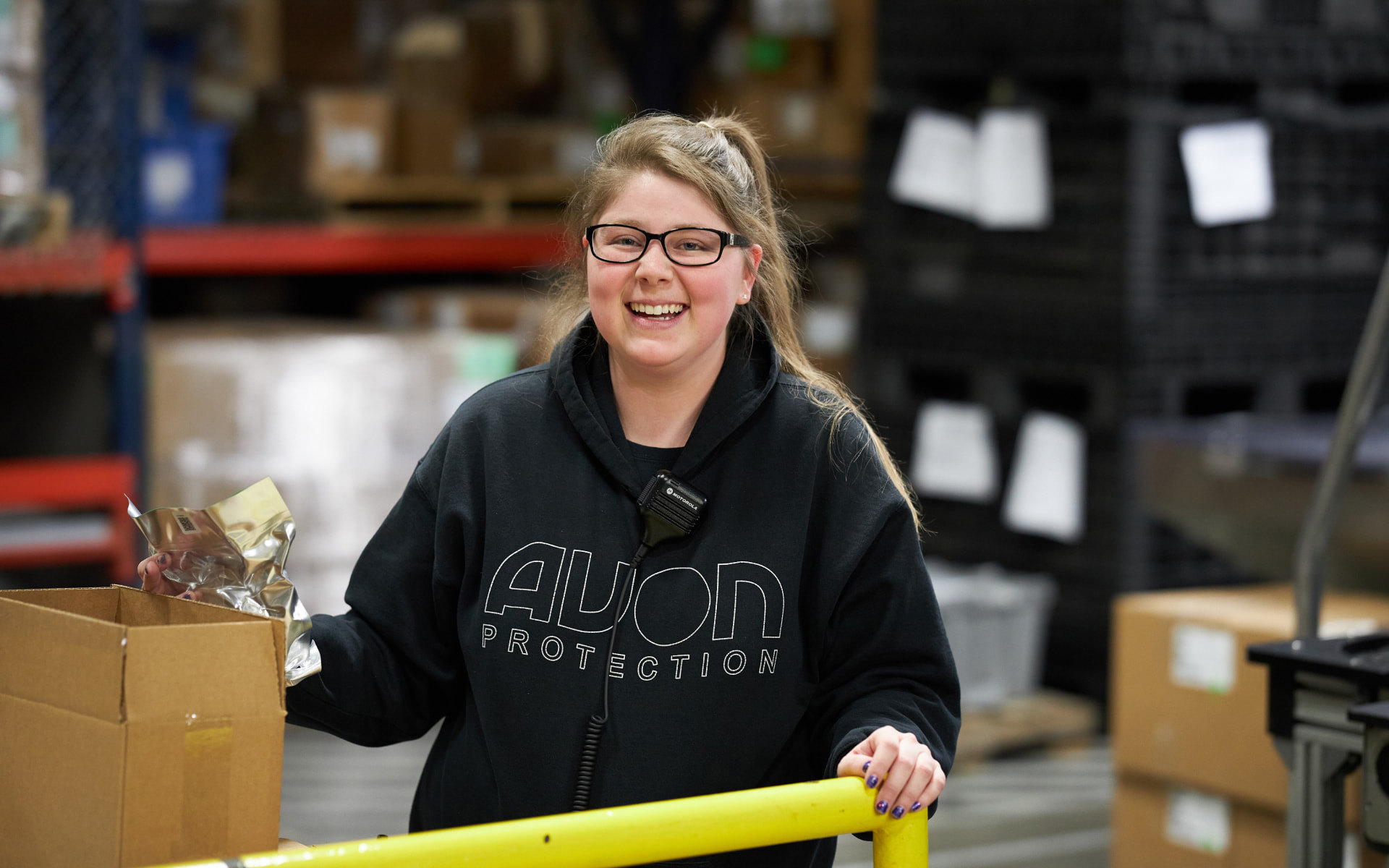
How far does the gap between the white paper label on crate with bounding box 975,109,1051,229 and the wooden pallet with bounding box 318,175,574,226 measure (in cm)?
171

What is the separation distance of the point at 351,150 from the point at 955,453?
2.75 m

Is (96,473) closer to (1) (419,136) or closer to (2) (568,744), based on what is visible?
(1) (419,136)

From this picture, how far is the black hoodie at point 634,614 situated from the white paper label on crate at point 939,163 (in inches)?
159

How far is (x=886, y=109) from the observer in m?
6.36

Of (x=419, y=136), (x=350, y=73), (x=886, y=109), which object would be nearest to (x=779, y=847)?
(x=886, y=109)

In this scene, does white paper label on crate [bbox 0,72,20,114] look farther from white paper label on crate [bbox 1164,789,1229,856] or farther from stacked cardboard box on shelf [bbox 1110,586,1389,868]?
white paper label on crate [bbox 1164,789,1229,856]

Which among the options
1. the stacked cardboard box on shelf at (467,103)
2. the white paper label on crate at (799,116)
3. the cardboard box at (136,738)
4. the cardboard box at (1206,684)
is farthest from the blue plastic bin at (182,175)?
the cardboard box at (136,738)

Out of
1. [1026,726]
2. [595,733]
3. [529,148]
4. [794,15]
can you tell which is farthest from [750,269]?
[529,148]

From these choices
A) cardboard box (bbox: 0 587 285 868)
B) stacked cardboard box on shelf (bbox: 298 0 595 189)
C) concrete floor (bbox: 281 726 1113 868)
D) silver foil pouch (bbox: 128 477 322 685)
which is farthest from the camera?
stacked cardboard box on shelf (bbox: 298 0 595 189)

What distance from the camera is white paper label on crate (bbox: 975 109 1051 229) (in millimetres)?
5773

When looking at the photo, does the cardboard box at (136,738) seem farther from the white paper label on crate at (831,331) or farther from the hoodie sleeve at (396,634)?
the white paper label on crate at (831,331)

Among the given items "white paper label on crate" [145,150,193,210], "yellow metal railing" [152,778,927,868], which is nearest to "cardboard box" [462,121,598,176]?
"white paper label on crate" [145,150,193,210]

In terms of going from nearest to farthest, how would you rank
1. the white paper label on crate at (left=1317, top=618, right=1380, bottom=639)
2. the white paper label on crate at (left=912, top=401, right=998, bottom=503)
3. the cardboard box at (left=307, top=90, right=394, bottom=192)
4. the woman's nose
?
the woman's nose → the white paper label on crate at (left=1317, top=618, right=1380, bottom=639) → the white paper label on crate at (left=912, top=401, right=998, bottom=503) → the cardboard box at (left=307, top=90, right=394, bottom=192)

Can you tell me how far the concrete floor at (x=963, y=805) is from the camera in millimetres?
4523
